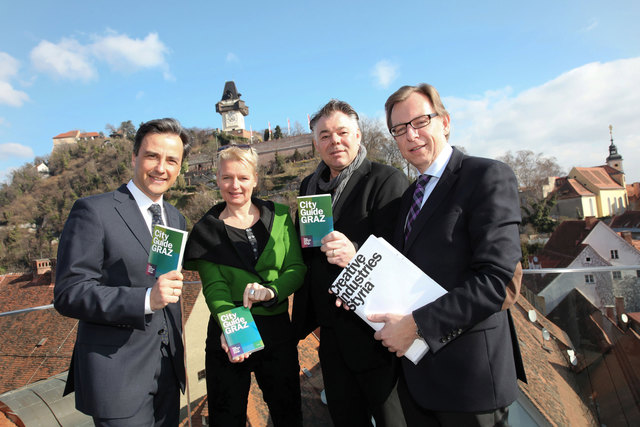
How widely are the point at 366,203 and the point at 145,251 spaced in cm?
134

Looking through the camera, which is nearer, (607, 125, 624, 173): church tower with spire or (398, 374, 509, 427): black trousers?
(398, 374, 509, 427): black trousers

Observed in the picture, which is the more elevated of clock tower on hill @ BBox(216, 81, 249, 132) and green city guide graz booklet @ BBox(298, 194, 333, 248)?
clock tower on hill @ BBox(216, 81, 249, 132)

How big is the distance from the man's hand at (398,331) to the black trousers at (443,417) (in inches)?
14.7

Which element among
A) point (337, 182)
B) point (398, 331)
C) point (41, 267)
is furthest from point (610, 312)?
point (41, 267)

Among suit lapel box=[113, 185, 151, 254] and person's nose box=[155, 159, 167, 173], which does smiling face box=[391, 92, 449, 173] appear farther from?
suit lapel box=[113, 185, 151, 254]

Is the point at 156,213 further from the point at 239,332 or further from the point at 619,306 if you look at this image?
the point at 619,306

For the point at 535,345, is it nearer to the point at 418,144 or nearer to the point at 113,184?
the point at 418,144

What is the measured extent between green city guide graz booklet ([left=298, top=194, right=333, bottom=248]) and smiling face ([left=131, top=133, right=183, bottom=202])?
2.86ft

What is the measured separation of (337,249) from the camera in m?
2.18

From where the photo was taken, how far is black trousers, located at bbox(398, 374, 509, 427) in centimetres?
183

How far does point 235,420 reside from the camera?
8.27 feet

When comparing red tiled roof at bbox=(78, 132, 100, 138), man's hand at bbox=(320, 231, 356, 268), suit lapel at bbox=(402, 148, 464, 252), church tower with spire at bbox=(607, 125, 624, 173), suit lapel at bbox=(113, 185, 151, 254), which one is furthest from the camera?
red tiled roof at bbox=(78, 132, 100, 138)

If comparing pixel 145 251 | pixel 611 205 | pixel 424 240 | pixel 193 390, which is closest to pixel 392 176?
pixel 424 240

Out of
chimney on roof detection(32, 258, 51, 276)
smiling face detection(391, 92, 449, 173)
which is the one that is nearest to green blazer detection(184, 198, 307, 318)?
smiling face detection(391, 92, 449, 173)
